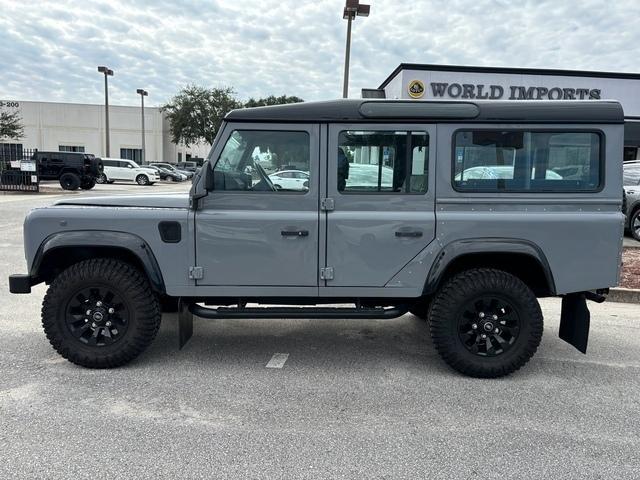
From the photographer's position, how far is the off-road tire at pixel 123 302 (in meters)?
3.89

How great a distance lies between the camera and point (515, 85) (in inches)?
730

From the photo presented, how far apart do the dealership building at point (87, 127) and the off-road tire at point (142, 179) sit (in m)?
A: 29.1

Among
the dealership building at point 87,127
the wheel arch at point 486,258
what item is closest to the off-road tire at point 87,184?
the wheel arch at point 486,258

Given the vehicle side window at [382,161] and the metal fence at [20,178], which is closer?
the vehicle side window at [382,161]

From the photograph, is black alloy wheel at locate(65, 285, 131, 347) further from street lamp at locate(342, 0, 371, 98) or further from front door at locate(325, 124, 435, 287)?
street lamp at locate(342, 0, 371, 98)

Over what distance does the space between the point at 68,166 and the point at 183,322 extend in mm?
24000

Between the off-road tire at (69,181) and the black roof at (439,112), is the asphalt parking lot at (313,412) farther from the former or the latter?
the off-road tire at (69,181)

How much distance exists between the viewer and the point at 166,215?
12.7ft

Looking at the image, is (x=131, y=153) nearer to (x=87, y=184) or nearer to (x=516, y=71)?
(x=87, y=184)

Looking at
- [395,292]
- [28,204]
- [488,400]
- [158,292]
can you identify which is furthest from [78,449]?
[28,204]

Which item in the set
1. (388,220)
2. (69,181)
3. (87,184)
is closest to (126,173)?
(87,184)

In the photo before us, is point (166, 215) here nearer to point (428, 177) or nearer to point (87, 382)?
point (87, 382)

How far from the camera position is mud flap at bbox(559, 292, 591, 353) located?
4012 mm

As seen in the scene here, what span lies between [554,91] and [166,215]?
1878cm
